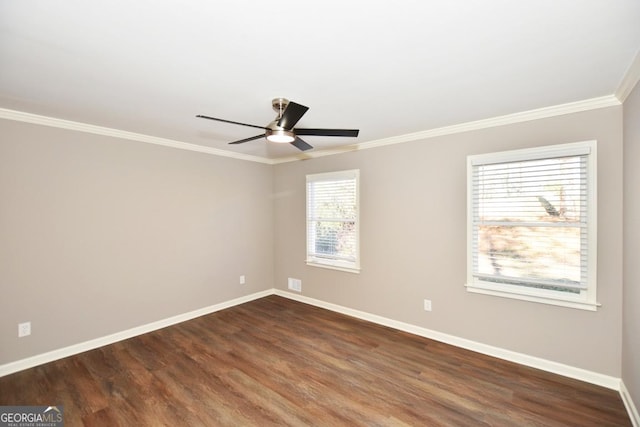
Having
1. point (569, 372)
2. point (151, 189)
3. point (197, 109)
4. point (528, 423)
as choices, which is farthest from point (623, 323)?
point (151, 189)

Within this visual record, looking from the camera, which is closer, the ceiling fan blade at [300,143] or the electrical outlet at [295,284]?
the ceiling fan blade at [300,143]

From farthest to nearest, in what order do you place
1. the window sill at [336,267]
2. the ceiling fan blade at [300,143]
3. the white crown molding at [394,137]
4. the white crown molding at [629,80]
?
the window sill at [336,267] → the ceiling fan blade at [300,143] → the white crown molding at [394,137] → the white crown molding at [629,80]

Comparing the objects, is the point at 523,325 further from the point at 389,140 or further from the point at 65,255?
the point at 65,255

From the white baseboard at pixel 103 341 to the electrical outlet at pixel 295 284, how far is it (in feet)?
2.90

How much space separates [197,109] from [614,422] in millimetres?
4222

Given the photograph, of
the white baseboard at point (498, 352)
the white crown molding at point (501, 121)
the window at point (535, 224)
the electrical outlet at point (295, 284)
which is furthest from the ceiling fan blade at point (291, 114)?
the electrical outlet at point (295, 284)

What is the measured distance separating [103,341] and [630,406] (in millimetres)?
4965

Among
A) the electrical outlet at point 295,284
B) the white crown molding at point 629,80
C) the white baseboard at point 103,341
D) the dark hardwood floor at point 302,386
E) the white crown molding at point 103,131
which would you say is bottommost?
the dark hardwood floor at point 302,386

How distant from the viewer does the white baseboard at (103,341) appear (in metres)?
2.74

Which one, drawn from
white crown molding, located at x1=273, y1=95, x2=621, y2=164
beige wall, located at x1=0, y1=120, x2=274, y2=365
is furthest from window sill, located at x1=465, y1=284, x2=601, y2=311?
beige wall, located at x1=0, y1=120, x2=274, y2=365

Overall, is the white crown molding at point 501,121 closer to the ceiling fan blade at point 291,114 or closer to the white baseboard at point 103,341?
the ceiling fan blade at point 291,114

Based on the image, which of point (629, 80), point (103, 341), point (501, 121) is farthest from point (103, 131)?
point (629, 80)

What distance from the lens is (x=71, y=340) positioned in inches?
120

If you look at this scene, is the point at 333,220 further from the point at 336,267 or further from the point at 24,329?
the point at 24,329
